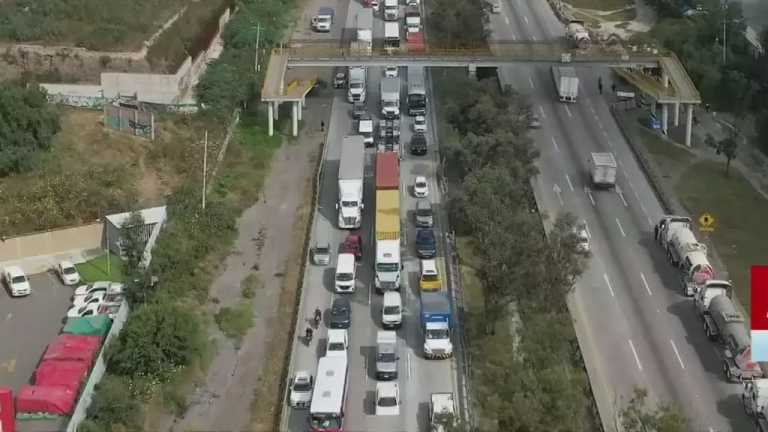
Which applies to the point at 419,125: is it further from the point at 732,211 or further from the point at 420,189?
the point at 732,211

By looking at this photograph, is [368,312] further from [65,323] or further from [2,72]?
[2,72]

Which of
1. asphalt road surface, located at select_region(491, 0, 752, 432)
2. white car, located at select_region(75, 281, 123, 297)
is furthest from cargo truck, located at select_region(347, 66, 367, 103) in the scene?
white car, located at select_region(75, 281, 123, 297)

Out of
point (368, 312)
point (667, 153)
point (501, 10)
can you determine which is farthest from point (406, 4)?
point (368, 312)

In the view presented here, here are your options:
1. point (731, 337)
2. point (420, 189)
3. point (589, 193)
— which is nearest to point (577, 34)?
point (589, 193)

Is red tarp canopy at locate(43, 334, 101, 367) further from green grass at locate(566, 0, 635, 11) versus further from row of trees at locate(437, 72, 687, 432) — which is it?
green grass at locate(566, 0, 635, 11)
